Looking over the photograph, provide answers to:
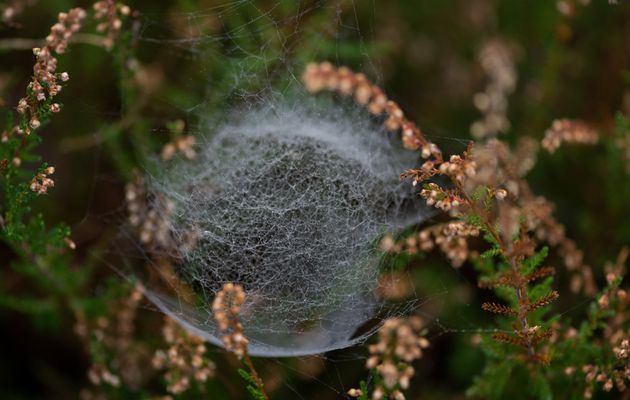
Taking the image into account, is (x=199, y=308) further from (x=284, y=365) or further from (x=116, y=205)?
(x=116, y=205)

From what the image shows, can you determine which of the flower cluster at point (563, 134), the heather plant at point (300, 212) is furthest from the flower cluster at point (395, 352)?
the flower cluster at point (563, 134)

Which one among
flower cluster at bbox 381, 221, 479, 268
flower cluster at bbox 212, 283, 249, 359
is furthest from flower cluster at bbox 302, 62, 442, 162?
flower cluster at bbox 212, 283, 249, 359

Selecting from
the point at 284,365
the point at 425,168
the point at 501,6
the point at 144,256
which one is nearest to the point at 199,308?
the point at 144,256

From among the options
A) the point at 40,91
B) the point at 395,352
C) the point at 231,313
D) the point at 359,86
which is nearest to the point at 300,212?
the point at 231,313

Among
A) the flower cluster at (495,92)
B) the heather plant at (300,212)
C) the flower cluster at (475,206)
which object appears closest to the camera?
the flower cluster at (475,206)

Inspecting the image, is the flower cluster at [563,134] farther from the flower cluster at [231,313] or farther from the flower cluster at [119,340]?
the flower cluster at [119,340]

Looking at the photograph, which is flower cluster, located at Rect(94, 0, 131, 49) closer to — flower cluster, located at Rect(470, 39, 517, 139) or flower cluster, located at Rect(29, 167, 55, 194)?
flower cluster, located at Rect(29, 167, 55, 194)
